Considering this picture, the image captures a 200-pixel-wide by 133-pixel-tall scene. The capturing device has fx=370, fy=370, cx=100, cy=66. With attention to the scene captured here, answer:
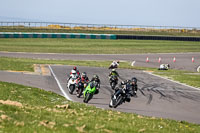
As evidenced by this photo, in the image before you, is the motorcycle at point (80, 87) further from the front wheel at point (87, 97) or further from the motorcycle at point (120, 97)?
the motorcycle at point (120, 97)

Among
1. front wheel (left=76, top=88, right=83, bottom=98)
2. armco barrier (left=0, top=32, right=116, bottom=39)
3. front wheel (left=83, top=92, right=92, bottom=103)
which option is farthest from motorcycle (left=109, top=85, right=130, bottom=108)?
armco barrier (left=0, top=32, right=116, bottom=39)

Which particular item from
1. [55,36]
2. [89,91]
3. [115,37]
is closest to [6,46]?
[55,36]

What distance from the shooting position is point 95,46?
74188 millimetres

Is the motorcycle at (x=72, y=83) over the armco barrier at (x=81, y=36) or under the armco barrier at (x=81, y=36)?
under

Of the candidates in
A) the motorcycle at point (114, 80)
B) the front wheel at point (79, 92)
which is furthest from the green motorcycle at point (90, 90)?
the motorcycle at point (114, 80)

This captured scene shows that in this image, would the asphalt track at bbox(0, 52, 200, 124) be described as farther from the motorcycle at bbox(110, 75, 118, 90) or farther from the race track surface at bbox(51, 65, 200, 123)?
the motorcycle at bbox(110, 75, 118, 90)

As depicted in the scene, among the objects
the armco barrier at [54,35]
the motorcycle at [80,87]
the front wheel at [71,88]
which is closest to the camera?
the motorcycle at [80,87]

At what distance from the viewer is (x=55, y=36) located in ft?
279

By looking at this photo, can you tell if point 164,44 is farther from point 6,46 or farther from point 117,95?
point 117,95

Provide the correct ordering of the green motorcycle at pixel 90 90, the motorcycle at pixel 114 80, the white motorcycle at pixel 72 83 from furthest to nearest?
the motorcycle at pixel 114 80 → the white motorcycle at pixel 72 83 → the green motorcycle at pixel 90 90

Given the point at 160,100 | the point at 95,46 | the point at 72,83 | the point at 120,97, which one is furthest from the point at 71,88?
the point at 95,46

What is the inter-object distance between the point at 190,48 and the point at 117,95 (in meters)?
63.3

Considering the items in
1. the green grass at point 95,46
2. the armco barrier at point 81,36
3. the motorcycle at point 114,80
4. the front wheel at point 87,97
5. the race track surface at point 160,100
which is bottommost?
the race track surface at point 160,100

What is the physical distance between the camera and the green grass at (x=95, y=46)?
6738 cm
